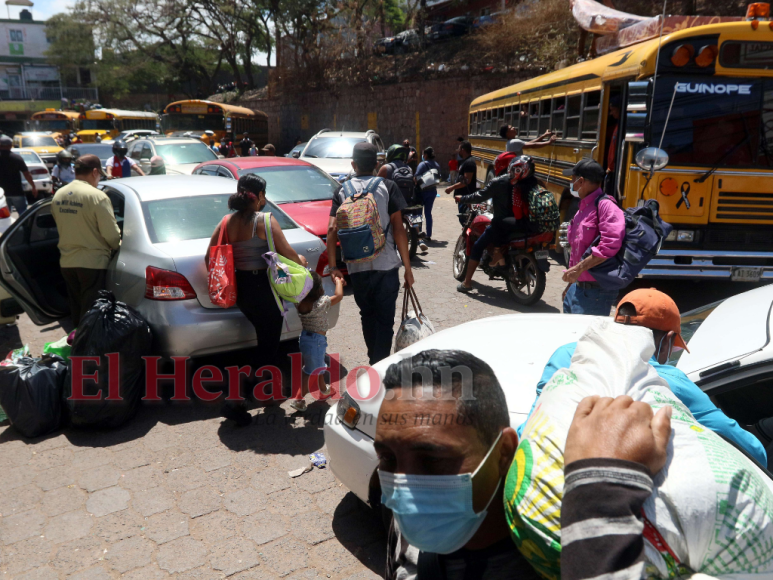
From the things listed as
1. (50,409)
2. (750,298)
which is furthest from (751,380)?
(50,409)

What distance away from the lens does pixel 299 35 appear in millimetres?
34250

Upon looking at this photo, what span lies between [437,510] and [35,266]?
5.94 meters

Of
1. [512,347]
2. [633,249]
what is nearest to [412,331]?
[512,347]

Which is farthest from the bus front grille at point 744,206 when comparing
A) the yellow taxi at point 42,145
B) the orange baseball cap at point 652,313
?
the yellow taxi at point 42,145

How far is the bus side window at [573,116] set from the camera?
9.19m

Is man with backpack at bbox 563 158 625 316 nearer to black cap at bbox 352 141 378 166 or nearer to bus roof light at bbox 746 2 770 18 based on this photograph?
black cap at bbox 352 141 378 166

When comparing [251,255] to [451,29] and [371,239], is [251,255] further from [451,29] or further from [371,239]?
[451,29]

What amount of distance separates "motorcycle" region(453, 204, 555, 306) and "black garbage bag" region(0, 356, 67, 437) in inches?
195

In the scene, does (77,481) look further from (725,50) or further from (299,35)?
(299,35)

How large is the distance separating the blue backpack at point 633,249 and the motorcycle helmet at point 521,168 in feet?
7.56

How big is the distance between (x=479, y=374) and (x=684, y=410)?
0.43 meters

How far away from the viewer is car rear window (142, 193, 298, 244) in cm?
499

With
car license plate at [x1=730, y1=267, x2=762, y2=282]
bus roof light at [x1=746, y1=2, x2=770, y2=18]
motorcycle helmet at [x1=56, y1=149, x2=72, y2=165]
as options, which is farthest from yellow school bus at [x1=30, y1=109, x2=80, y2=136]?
car license plate at [x1=730, y1=267, x2=762, y2=282]

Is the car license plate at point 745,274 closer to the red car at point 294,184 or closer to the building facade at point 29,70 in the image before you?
the red car at point 294,184
